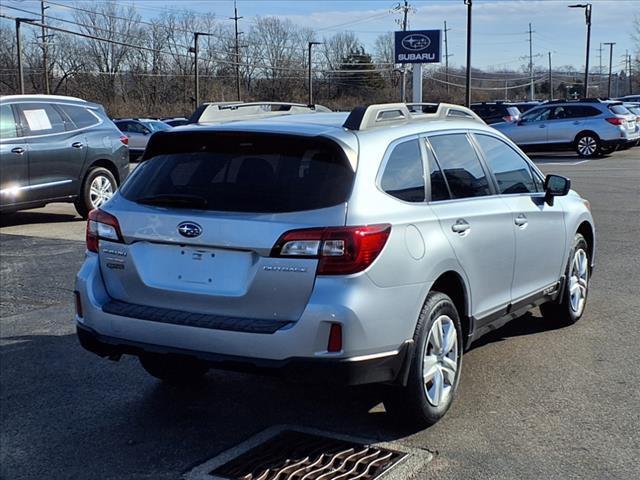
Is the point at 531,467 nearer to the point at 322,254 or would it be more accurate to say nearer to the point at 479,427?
the point at 479,427

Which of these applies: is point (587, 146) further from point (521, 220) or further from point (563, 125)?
point (521, 220)

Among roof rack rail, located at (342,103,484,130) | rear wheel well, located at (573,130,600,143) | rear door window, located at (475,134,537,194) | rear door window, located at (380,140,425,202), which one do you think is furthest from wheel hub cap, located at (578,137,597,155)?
rear door window, located at (380,140,425,202)

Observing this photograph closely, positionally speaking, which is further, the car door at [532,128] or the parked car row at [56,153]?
the car door at [532,128]

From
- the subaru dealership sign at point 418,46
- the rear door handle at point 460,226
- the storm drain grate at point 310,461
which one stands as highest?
the subaru dealership sign at point 418,46

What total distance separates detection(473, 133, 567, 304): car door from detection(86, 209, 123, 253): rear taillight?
2.51 metres

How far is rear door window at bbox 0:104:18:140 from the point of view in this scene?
38.7ft

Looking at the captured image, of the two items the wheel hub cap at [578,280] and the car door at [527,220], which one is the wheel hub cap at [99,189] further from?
the car door at [527,220]

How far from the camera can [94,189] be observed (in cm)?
1318

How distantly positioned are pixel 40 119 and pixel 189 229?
8990 millimetres

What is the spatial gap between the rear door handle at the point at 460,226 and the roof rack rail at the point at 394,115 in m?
0.68

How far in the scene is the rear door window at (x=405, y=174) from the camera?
175 inches

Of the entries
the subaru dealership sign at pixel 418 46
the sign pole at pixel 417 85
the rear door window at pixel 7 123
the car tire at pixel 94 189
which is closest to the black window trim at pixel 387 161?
the rear door window at pixel 7 123

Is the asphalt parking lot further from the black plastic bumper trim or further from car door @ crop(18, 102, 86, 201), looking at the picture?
car door @ crop(18, 102, 86, 201)

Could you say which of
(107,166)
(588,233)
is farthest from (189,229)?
(107,166)
